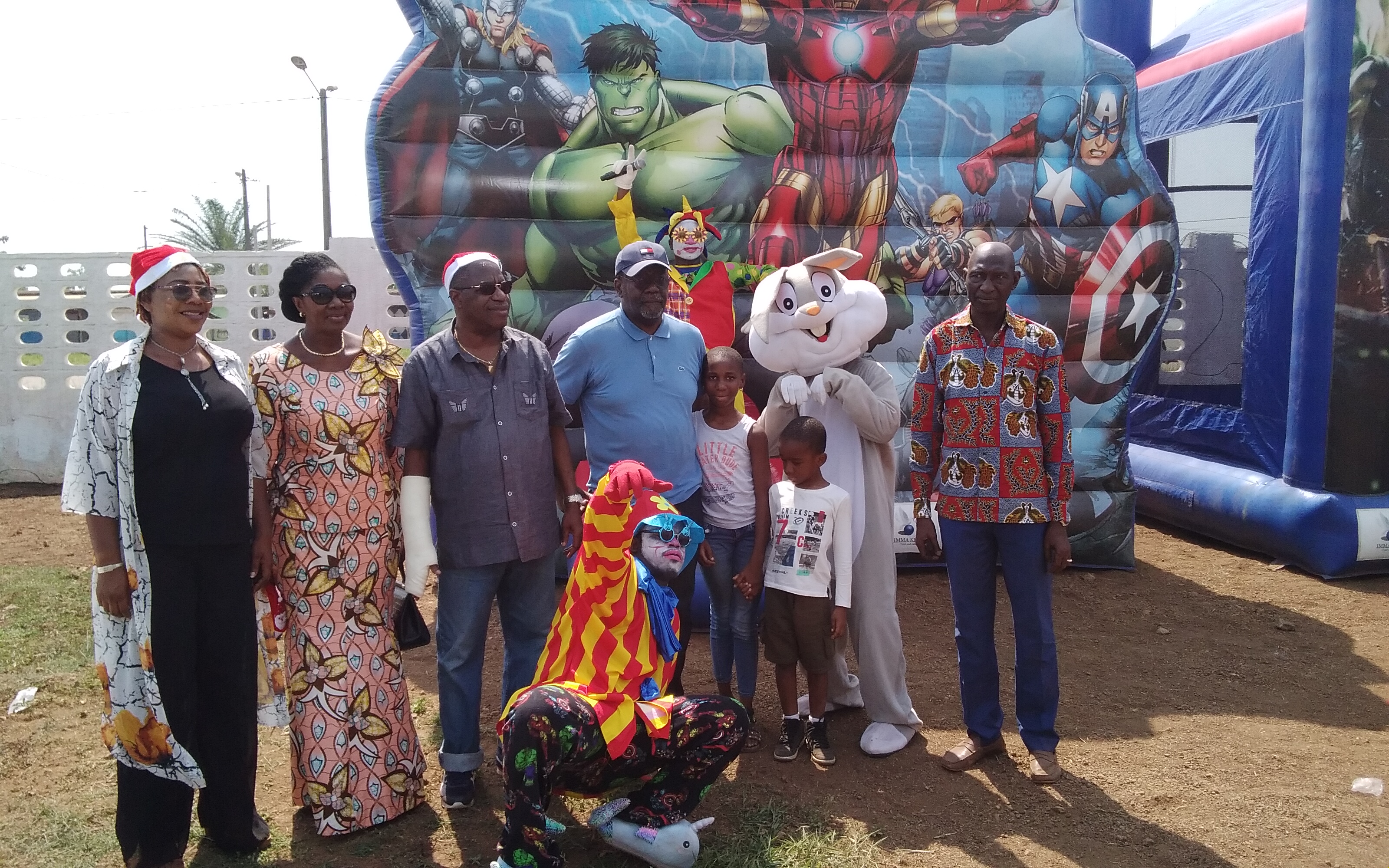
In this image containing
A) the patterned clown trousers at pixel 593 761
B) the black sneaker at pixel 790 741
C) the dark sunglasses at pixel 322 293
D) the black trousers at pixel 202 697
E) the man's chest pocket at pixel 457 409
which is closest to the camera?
the patterned clown trousers at pixel 593 761

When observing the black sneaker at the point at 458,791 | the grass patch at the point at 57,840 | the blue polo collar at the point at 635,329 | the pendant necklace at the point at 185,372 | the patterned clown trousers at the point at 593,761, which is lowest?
the grass patch at the point at 57,840

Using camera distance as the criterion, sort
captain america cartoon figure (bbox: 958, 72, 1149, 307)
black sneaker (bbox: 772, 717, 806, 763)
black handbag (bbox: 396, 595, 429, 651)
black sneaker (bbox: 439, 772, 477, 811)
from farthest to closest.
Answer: captain america cartoon figure (bbox: 958, 72, 1149, 307) < black sneaker (bbox: 772, 717, 806, 763) < black sneaker (bbox: 439, 772, 477, 811) < black handbag (bbox: 396, 595, 429, 651)

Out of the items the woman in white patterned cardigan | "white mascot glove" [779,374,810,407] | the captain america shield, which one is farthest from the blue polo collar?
the captain america shield

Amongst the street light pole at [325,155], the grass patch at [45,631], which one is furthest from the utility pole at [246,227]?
the grass patch at [45,631]

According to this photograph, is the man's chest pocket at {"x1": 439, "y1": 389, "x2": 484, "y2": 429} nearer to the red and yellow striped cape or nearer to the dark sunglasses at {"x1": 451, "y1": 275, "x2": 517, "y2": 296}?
the dark sunglasses at {"x1": 451, "y1": 275, "x2": 517, "y2": 296}

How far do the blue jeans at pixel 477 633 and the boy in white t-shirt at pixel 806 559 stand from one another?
0.79 m

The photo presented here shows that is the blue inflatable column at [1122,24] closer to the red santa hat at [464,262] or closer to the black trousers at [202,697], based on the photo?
the red santa hat at [464,262]

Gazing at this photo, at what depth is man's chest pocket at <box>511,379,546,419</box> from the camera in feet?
10.6

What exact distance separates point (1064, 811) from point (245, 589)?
8.81ft

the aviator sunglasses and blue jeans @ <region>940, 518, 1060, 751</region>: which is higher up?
the aviator sunglasses

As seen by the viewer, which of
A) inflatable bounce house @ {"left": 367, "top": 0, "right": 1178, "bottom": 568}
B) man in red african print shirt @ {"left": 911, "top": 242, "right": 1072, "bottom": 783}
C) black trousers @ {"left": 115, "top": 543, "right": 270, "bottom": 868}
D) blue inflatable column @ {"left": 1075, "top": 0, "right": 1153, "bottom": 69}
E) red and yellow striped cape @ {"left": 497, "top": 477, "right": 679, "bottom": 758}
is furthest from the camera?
blue inflatable column @ {"left": 1075, "top": 0, "right": 1153, "bottom": 69}

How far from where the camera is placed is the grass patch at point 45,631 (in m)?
4.57

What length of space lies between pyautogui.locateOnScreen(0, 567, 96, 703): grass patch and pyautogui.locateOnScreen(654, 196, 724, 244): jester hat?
348 centimetres

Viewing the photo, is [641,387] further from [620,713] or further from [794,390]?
[620,713]
